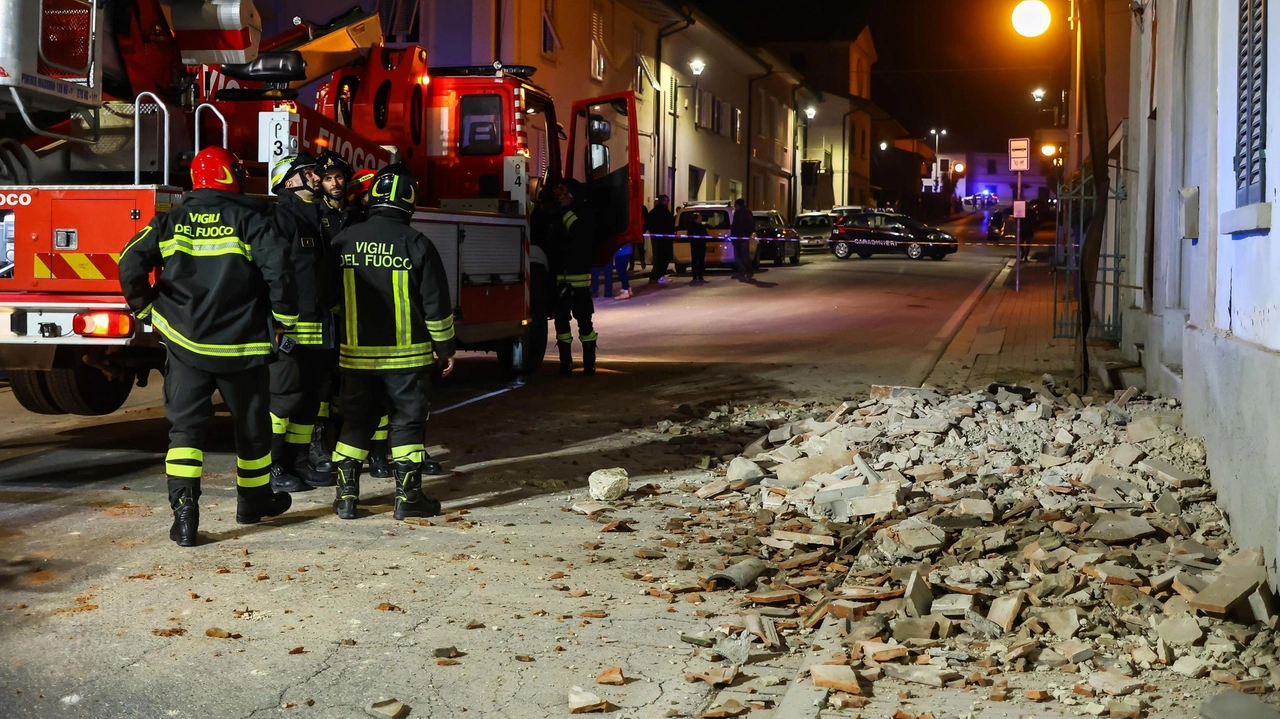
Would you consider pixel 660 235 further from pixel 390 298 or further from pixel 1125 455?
pixel 390 298

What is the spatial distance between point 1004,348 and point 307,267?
1080cm

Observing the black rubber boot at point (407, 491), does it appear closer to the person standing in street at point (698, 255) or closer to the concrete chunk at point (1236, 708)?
the concrete chunk at point (1236, 708)

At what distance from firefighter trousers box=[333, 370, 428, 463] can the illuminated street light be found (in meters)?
9.69

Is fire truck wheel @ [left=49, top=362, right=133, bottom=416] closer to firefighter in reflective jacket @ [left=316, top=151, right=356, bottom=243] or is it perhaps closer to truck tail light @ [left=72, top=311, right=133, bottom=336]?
truck tail light @ [left=72, top=311, right=133, bottom=336]

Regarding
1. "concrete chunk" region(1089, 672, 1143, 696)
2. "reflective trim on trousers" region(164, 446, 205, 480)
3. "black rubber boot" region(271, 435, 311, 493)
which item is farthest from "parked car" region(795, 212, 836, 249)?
"concrete chunk" region(1089, 672, 1143, 696)

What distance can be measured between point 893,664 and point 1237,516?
2107 mm

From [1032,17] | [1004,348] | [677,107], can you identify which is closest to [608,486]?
[1032,17]

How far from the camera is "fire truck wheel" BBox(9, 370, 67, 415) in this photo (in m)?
8.76

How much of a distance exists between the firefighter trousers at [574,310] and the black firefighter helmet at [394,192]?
589 centimetres

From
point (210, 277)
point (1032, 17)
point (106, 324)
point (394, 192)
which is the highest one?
point (1032, 17)

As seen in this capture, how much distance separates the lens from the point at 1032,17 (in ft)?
47.2

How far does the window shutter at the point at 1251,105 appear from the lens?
5816mm

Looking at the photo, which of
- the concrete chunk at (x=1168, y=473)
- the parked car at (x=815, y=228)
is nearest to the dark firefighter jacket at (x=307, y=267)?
the concrete chunk at (x=1168, y=473)

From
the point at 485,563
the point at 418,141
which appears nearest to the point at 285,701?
the point at 485,563
